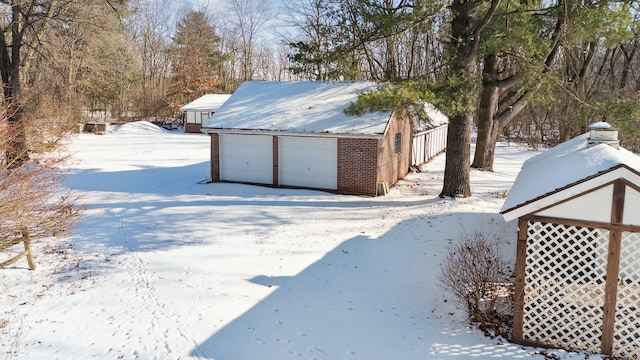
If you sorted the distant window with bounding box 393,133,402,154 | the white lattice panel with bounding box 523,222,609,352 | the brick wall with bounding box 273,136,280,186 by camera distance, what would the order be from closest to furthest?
the white lattice panel with bounding box 523,222,609,352, the brick wall with bounding box 273,136,280,186, the distant window with bounding box 393,133,402,154

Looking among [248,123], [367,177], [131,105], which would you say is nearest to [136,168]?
[248,123]

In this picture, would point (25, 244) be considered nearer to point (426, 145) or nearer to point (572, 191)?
point (572, 191)

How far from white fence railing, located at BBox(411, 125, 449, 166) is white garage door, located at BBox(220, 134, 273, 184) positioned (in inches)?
312

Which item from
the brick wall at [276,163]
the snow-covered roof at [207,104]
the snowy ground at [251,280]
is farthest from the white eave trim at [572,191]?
the snow-covered roof at [207,104]

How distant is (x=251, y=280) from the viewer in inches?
364

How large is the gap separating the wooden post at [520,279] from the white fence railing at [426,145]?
1595cm

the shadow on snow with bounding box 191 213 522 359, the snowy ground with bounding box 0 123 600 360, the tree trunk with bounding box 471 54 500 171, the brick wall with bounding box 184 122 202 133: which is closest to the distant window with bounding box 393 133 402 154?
the snowy ground with bounding box 0 123 600 360

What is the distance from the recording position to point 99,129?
3966 cm

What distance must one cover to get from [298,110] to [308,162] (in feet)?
8.09

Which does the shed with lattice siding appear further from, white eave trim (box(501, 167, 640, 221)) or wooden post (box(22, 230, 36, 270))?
wooden post (box(22, 230, 36, 270))

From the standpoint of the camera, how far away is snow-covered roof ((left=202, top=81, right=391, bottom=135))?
54.9ft

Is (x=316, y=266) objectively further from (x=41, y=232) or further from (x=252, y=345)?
(x=41, y=232)

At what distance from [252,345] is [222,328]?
78 centimetres

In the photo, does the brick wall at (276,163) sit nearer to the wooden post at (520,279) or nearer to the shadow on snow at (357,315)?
the shadow on snow at (357,315)
